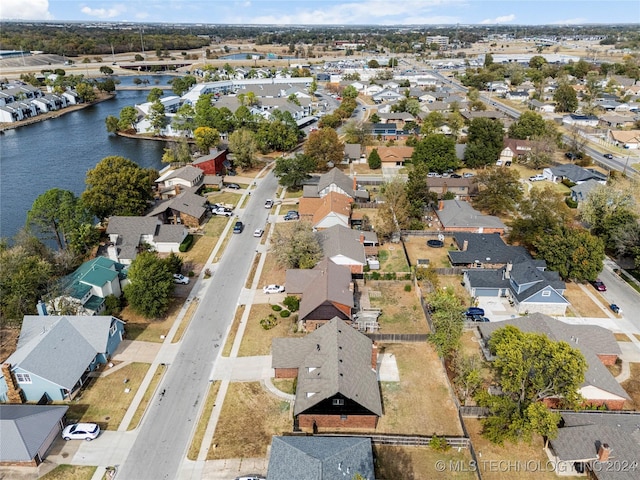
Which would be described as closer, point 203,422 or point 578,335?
point 203,422

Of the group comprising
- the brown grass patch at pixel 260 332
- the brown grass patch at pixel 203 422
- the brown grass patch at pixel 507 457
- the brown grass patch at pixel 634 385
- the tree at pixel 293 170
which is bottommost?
the brown grass patch at pixel 634 385

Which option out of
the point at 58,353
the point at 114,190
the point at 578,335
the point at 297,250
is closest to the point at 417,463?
the point at 578,335

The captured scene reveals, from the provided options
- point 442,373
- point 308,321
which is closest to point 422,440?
point 442,373

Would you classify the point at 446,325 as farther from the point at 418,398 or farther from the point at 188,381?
the point at 188,381

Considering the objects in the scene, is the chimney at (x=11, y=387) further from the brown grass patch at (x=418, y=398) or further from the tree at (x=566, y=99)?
the tree at (x=566, y=99)

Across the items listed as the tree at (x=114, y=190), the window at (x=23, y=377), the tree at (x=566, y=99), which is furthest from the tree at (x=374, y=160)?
the tree at (x=566, y=99)

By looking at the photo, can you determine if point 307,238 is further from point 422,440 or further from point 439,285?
point 422,440
